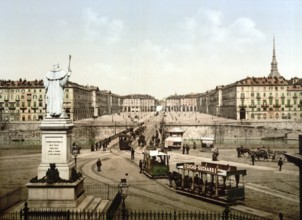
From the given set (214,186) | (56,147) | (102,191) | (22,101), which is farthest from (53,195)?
(22,101)

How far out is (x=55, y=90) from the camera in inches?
794

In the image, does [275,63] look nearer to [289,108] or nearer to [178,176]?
[289,108]

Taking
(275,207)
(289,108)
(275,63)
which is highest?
(275,63)

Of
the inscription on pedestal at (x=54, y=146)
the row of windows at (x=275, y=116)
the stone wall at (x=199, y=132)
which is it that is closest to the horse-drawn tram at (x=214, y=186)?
the inscription on pedestal at (x=54, y=146)

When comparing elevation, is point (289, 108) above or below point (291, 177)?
above

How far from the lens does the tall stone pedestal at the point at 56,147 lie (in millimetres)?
19359

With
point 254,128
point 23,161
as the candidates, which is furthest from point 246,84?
point 23,161

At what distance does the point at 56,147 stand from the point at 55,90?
2.84m

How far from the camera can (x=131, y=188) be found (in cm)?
2731

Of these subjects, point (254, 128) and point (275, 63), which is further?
point (275, 63)

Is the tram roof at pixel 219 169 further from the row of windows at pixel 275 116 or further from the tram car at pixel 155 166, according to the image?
the row of windows at pixel 275 116

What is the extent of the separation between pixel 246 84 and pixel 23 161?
97.3 meters

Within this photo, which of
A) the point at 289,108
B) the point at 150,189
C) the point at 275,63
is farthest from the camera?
the point at 275,63

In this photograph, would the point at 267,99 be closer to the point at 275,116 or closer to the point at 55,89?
the point at 275,116
